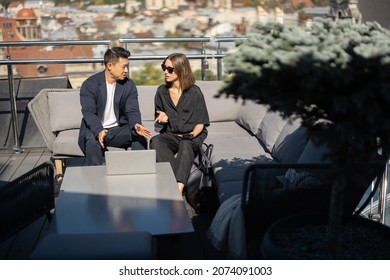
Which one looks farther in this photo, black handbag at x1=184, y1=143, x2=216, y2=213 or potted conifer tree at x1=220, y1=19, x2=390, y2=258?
black handbag at x1=184, y1=143, x2=216, y2=213


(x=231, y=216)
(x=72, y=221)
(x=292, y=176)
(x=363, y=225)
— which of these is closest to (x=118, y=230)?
(x=72, y=221)

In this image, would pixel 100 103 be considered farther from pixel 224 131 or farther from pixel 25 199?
pixel 25 199

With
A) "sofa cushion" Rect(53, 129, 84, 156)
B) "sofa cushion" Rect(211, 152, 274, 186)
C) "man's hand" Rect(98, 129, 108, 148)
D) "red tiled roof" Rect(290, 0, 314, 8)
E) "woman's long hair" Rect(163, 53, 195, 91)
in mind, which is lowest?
"red tiled roof" Rect(290, 0, 314, 8)

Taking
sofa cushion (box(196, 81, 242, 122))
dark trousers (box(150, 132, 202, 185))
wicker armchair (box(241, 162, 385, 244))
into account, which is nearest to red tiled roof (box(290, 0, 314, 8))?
sofa cushion (box(196, 81, 242, 122))

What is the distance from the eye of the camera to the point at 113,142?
4645 millimetres

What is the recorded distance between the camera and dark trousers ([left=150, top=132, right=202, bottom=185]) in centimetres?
429

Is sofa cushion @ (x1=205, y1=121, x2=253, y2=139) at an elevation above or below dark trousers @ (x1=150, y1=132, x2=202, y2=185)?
below

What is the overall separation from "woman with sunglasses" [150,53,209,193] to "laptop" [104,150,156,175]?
831 millimetres

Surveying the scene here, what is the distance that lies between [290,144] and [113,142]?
55.4 inches

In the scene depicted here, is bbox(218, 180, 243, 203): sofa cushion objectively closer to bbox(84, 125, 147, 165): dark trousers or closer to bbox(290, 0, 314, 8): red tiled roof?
bbox(84, 125, 147, 165): dark trousers

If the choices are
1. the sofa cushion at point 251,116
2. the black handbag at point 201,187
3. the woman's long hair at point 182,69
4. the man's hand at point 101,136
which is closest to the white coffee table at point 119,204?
the black handbag at point 201,187

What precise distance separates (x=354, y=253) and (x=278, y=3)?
3174 centimetres

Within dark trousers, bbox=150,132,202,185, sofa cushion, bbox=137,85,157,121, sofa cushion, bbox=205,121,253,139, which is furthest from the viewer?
sofa cushion, bbox=137,85,157,121

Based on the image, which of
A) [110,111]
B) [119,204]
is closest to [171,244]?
[119,204]
